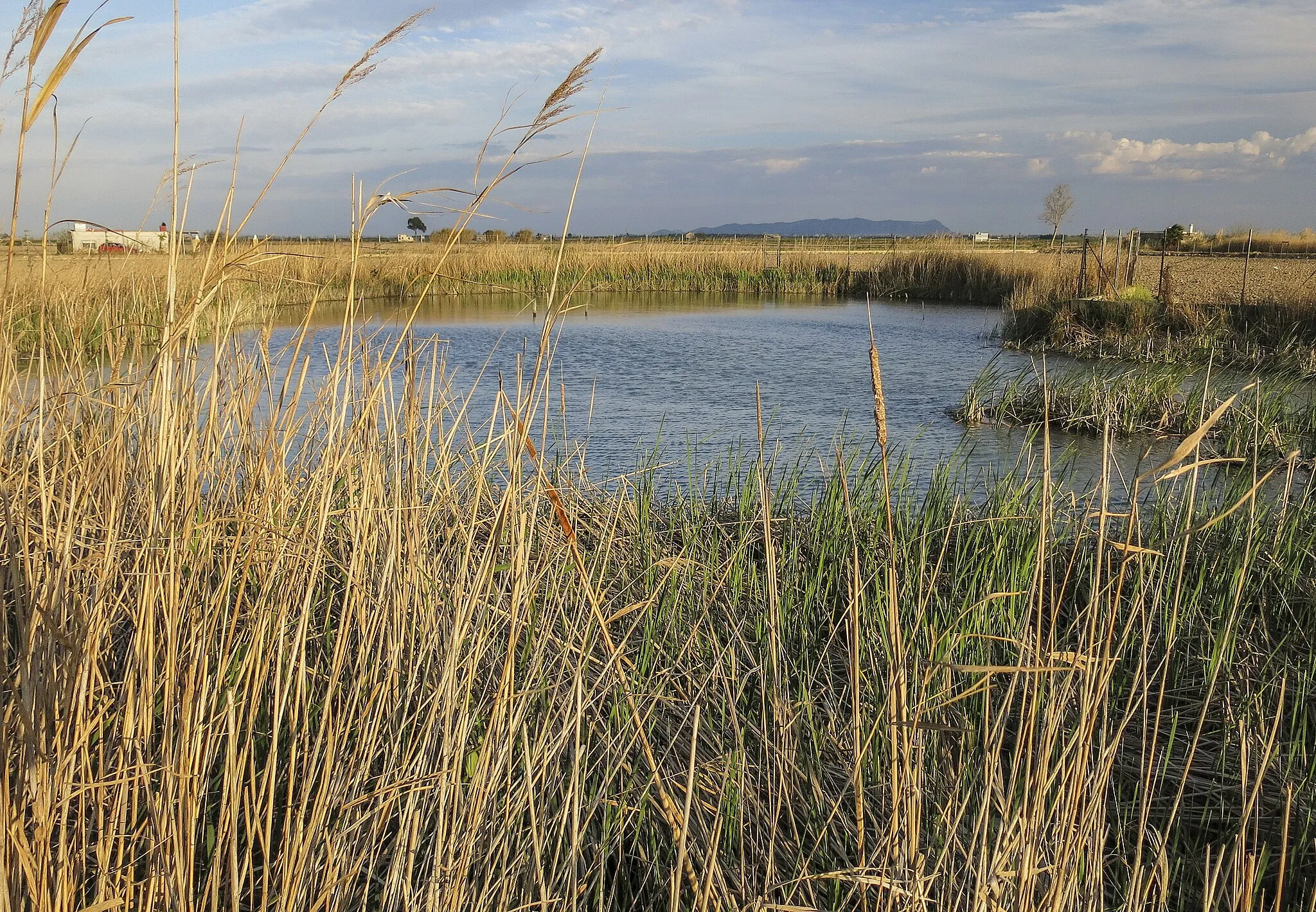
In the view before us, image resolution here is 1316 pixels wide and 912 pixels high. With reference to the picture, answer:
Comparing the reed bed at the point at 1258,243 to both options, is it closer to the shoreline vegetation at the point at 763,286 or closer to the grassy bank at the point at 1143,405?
the shoreline vegetation at the point at 763,286

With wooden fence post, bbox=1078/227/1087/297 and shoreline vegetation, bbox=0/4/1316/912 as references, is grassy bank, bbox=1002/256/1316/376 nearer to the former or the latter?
wooden fence post, bbox=1078/227/1087/297

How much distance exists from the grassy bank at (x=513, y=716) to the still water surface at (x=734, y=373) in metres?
0.50

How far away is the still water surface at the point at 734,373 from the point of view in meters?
6.41

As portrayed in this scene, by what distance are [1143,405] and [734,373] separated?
443 cm

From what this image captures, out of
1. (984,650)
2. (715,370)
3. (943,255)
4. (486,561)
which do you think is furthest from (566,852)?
(943,255)

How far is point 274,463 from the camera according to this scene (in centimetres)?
186

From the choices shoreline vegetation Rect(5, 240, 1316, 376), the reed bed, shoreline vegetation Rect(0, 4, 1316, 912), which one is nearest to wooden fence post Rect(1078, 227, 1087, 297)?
shoreline vegetation Rect(5, 240, 1316, 376)

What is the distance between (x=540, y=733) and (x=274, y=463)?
707 mm

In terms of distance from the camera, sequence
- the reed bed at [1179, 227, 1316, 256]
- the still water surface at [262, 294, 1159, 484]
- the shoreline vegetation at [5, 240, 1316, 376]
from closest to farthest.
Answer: the shoreline vegetation at [5, 240, 1316, 376], the still water surface at [262, 294, 1159, 484], the reed bed at [1179, 227, 1316, 256]

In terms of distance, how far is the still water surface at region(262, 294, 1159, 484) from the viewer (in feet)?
21.0

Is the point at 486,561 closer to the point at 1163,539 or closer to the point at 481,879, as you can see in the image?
the point at 481,879

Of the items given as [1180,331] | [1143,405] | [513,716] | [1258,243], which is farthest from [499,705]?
[1258,243]

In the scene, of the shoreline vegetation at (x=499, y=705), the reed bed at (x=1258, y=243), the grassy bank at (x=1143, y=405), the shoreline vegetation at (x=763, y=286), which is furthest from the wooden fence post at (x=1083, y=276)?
the reed bed at (x=1258, y=243)

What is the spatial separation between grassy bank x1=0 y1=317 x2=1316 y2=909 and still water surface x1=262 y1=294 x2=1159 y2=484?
503 mm
